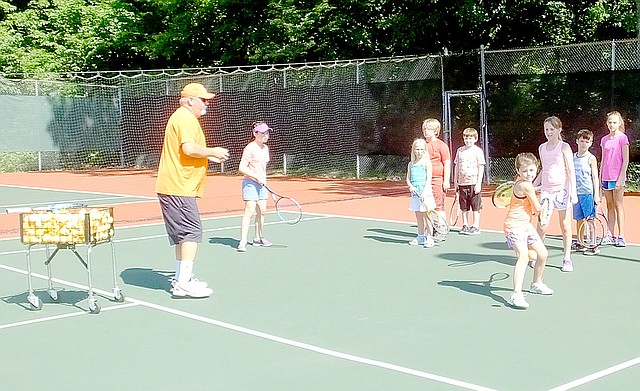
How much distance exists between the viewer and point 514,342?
19.0ft

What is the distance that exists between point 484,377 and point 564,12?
20553 millimetres

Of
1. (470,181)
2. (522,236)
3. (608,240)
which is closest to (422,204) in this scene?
(470,181)

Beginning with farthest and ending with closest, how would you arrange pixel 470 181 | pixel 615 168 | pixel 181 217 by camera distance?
pixel 470 181 < pixel 615 168 < pixel 181 217

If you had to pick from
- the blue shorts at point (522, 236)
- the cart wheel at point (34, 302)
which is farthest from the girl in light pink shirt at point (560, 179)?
the cart wheel at point (34, 302)

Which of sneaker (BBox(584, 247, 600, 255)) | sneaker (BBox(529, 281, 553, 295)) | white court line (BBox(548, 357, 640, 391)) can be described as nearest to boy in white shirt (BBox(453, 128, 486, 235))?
sneaker (BBox(584, 247, 600, 255))

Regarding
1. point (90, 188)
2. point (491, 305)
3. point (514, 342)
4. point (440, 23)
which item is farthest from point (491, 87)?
point (514, 342)

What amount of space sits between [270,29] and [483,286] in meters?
21.7

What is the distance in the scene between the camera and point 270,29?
28375 millimetres

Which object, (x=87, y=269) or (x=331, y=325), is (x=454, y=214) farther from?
(x=87, y=269)

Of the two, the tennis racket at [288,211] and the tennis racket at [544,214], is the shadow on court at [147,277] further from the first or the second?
the tennis racket at [288,211]

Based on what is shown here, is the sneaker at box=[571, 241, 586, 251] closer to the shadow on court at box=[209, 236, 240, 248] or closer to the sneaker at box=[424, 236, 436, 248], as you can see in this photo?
the sneaker at box=[424, 236, 436, 248]

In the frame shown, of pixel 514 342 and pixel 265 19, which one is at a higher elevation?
pixel 265 19

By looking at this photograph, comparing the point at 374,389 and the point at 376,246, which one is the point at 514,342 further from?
Result: the point at 376,246

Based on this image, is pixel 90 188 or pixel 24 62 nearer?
pixel 90 188
